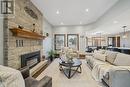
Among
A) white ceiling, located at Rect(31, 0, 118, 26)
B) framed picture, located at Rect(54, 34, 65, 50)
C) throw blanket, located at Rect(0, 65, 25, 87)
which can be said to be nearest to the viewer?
throw blanket, located at Rect(0, 65, 25, 87)

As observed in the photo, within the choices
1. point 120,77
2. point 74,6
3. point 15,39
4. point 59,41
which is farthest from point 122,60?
point 59,41

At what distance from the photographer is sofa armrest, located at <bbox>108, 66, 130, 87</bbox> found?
9.50 ft

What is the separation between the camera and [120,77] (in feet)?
9.51

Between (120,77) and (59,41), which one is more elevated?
(59,41)

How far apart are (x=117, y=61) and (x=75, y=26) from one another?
23.5 feet

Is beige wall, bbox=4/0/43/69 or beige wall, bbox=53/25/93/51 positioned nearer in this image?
beige wall, bbox=4/0/43/69

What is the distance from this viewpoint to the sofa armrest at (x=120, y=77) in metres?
2.89

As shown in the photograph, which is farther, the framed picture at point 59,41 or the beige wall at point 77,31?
the framed picture at point 59,41

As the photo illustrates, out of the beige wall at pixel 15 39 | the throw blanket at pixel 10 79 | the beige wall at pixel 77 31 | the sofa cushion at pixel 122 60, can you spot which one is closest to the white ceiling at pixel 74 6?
the beige wall at pixel 15 39

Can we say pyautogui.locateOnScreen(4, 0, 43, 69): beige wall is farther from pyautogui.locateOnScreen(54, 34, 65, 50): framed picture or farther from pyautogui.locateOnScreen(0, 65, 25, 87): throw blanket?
pyautogui.locateOnScreen(54, 34, 65, 50): framed picture

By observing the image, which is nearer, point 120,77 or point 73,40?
point 120,77

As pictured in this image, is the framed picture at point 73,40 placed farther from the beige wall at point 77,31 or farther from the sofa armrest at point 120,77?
the sofa armrest at point 120,77

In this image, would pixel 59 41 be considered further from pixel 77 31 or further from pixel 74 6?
pixel 74 6

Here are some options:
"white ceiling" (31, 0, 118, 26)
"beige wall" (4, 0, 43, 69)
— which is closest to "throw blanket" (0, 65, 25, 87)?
"beige wall" (4, 0, 43, 69)
